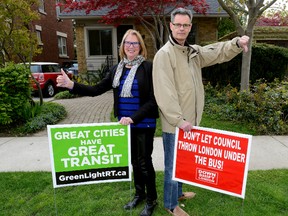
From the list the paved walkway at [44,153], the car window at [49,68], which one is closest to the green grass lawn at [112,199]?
the paved walkway at [44,153]

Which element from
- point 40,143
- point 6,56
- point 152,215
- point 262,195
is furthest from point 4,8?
point 262,195

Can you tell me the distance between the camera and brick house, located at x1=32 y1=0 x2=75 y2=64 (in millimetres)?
20031

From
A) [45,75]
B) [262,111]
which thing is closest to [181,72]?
[262,111]

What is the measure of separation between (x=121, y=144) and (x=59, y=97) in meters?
9.46

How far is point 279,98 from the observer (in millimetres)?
5840

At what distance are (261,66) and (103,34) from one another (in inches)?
345

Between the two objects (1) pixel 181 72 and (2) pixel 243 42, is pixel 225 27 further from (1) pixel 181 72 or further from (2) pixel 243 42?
(1) pixel 181 72

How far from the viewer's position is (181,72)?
2.41 meters

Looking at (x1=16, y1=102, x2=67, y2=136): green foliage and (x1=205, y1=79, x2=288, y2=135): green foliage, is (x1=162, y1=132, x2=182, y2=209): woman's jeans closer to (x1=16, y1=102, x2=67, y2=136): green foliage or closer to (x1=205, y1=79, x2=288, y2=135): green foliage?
(x1=205, y1=79, x2=288, y2=135): green foliage

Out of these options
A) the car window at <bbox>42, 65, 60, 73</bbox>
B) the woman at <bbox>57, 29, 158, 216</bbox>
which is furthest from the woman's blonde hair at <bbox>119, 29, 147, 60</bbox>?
the car window at <bbox>42, 65, 60, 73</bbox>

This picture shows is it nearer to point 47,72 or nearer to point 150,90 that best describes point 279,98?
point 150,90

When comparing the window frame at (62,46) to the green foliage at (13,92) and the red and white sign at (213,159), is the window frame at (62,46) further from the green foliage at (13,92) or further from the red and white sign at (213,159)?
the red and white sign at (213,159)

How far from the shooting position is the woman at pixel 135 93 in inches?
101

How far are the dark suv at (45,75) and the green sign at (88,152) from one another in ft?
32.7
